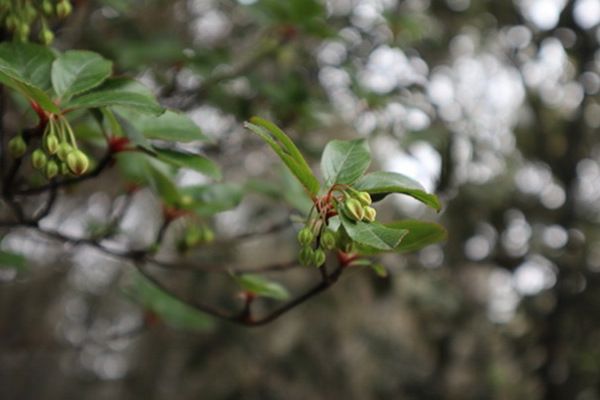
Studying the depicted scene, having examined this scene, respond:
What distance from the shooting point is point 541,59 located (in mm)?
2246

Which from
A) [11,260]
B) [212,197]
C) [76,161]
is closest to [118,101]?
[76,161]

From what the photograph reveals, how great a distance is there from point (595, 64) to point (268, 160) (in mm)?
1826

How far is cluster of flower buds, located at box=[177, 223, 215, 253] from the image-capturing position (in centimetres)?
117

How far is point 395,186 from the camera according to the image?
0.67 metres

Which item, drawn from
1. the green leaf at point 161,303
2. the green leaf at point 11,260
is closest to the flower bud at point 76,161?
the green leaf at point 11,260

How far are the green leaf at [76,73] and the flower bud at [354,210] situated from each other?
32 centimetres

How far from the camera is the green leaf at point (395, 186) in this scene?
0.67 meters

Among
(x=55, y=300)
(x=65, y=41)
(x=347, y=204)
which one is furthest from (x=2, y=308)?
(x=347, y=204)

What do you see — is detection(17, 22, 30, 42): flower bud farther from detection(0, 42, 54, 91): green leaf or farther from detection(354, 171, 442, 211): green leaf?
detection(354, 171, 442, 211): green leaf

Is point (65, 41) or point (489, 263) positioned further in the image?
point (489, 263)

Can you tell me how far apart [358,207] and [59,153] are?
1.10 ft

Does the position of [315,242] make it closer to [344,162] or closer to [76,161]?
[344,162]

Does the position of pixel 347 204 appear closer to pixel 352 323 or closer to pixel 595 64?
pixel 595 64

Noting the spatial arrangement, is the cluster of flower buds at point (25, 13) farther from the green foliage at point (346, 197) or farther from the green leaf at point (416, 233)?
the green leaf at point (416, 233)
